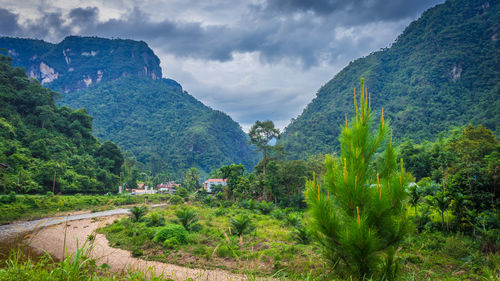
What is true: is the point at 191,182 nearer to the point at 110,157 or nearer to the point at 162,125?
the point at 110,157

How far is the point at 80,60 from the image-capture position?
13775cm

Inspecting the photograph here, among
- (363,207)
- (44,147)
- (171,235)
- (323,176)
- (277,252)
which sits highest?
(44,147)

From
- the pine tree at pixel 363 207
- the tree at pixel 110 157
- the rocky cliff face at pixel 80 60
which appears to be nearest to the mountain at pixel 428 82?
the tree at pixel 110 157

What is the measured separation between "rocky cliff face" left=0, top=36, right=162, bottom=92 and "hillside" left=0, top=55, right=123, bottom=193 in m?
109

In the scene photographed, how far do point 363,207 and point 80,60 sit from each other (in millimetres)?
174811

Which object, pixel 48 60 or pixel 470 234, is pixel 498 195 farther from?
pixel 48 60

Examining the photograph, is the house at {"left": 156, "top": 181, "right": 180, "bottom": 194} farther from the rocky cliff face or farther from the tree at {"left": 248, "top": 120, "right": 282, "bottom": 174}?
the rocky cliff face

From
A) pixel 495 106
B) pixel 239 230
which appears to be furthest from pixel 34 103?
pixel 495 106

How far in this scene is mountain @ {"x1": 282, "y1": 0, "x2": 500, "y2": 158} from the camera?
48.7 m

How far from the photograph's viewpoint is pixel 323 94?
96188 millimetres

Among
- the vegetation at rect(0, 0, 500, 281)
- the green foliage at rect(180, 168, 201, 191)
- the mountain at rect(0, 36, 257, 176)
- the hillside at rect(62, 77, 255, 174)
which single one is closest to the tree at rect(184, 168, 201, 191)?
the green foliage at rect(180, 168, 201, 191)

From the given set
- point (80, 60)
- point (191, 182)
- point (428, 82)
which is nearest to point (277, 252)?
point (191, 182)

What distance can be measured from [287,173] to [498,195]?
17.7m

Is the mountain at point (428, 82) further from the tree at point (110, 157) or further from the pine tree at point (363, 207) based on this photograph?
the pine tree at point (363, 207)
